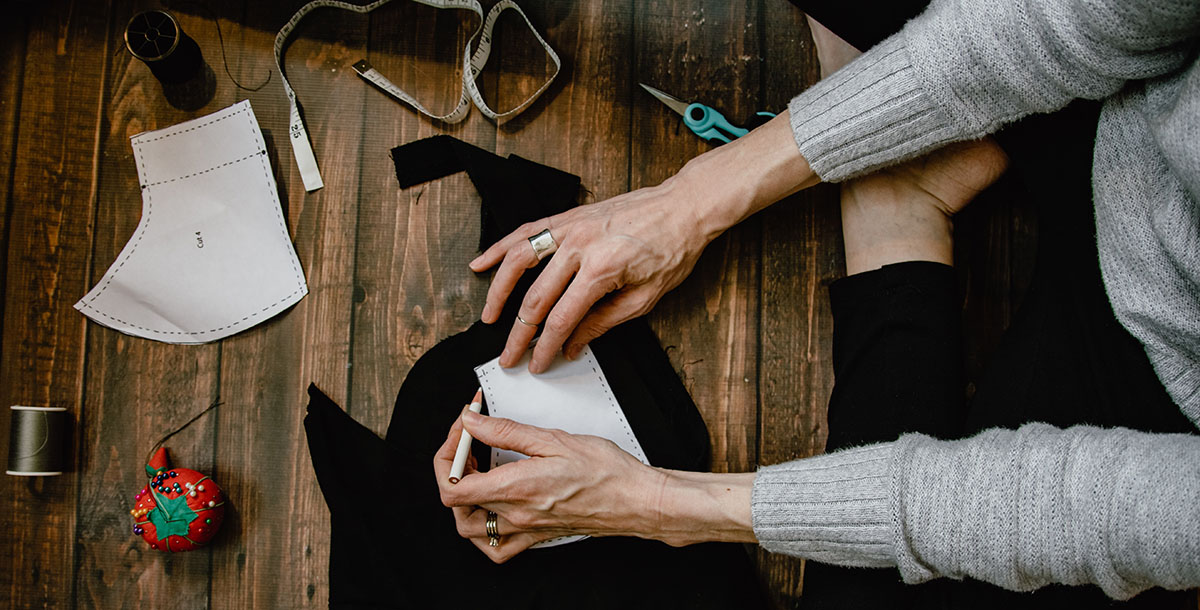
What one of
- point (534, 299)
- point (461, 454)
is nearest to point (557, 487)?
point (461, 454)

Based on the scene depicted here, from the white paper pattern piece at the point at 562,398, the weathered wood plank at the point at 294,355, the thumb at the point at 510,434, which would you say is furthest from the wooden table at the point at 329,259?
the thumb at the point at 510,434

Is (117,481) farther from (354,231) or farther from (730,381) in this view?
(730,381)

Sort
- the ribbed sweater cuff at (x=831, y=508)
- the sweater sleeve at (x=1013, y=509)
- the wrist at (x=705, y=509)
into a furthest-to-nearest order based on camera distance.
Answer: the wrist at (x=705, y=509) < the ribbed sweater cuff at (x=831, y=508) < the sweater sleeve at (x=1013, y=509)

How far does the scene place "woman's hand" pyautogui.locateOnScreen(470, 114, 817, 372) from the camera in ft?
3.42

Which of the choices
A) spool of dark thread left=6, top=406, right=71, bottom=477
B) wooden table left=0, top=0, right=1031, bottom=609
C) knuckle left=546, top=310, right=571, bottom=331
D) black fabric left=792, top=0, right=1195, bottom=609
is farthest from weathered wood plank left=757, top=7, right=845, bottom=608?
spool of dark thread left=6, top=406, right=71, bottom=477

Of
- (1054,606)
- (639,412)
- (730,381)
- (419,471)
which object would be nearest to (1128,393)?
(1054,606)

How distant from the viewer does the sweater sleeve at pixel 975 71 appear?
2.50 feet

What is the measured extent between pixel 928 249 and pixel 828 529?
47cm

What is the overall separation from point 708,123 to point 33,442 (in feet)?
4.01

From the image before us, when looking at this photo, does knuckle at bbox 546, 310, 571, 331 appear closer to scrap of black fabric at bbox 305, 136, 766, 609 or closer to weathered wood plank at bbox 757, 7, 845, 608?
scrap of black fabric at bbox 305, 136, 766, 609

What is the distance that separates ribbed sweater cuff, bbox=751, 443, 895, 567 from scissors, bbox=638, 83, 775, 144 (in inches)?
22.5

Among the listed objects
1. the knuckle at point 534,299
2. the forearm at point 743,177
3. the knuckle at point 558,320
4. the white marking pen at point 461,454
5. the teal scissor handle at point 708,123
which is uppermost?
the teal scissor handle at point 708,123

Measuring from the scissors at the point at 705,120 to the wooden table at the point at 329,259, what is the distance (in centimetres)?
3

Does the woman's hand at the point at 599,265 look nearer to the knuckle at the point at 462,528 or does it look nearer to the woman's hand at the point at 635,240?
the woman's hand at the point at 635,240
